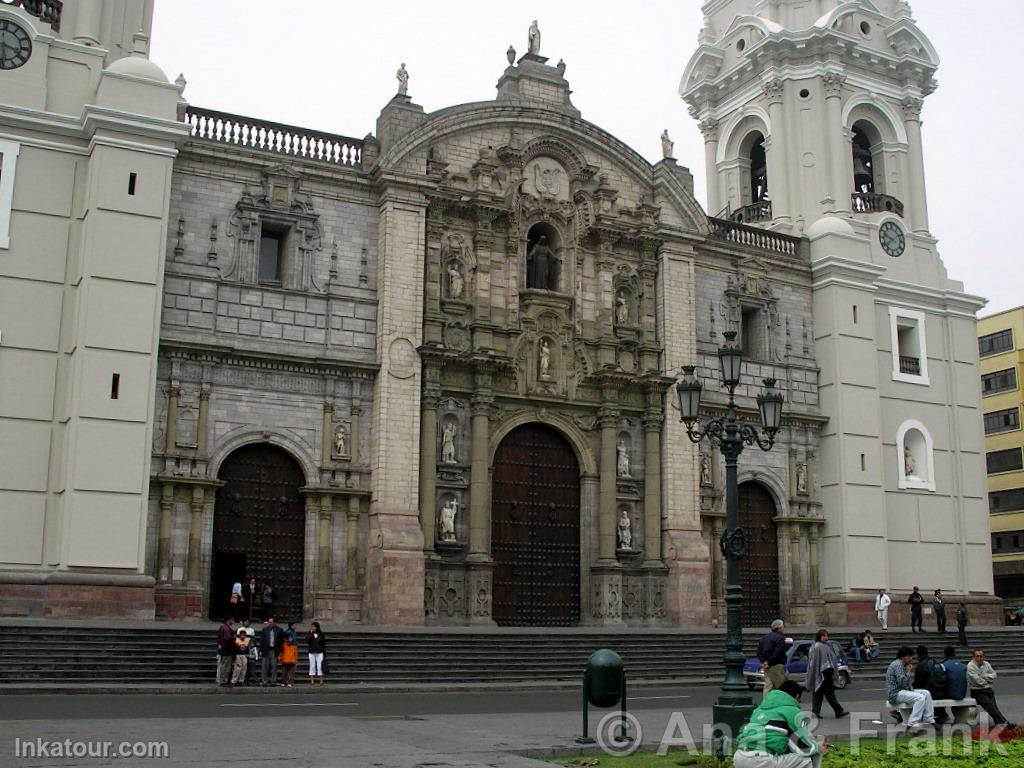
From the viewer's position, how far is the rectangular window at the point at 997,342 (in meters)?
66.5

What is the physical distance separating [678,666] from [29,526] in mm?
15771

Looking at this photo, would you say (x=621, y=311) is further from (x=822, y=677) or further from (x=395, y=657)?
(x=822, y=677)

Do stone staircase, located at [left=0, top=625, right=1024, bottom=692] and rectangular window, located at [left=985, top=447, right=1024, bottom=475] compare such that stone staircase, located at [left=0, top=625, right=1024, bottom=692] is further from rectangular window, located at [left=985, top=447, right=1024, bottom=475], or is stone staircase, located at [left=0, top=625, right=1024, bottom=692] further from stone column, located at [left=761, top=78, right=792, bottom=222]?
rectangular window, located at [left=985, top=447, right=1024, bottom=475]

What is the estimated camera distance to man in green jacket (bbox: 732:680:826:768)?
998 cm

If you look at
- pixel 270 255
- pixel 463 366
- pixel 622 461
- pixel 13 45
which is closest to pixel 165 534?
pixel 270 255

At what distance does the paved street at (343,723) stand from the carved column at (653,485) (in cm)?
1040

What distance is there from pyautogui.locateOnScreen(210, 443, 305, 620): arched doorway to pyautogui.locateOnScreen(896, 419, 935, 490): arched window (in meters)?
21.1

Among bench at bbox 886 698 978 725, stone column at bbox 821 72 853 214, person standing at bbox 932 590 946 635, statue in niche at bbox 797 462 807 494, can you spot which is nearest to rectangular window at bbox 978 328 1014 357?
stone column at bbox 821 72 853 214

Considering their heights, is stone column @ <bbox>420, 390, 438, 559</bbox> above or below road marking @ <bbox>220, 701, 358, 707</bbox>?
above

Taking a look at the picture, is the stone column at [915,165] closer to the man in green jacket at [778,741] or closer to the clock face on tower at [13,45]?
the clock face on tower at [13,45]

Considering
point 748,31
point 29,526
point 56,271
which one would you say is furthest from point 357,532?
point 748,31

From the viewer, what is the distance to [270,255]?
106ft

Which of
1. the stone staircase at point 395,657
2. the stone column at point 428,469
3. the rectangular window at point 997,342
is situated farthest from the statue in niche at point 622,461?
the rectangular window at point 997,342

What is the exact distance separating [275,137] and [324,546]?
11309mm
